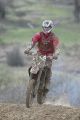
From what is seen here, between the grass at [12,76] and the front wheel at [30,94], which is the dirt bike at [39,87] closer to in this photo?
the front wheel at [30,94]

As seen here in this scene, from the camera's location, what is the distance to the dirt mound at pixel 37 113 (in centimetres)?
1431

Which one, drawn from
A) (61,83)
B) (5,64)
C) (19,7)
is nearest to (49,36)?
(61,83)

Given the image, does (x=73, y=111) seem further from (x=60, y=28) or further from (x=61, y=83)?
(x=60, y=28)

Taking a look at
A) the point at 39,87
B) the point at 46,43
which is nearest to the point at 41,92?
the point at 39,87

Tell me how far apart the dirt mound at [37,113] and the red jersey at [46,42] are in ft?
4.46

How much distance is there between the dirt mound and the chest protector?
1.41 metres

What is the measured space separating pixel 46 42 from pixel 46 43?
3 centimetres

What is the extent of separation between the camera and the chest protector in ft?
50.8

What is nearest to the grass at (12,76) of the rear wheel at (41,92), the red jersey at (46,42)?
the rear wheel at (41,92)

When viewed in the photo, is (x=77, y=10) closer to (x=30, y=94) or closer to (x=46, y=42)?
(x=46, y=42)

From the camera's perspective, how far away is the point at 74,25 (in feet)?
189

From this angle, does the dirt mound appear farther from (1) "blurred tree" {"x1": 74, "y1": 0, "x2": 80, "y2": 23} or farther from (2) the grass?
(1) "blurred tree" {"x1": 74, "y1": 0, "x2": 80, "y2": 23}

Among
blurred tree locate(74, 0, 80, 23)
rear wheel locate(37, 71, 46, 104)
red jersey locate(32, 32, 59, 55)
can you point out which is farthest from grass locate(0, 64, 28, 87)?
blurred tree locate(74, 0, 80, 23)

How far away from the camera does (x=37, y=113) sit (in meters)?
14.7
